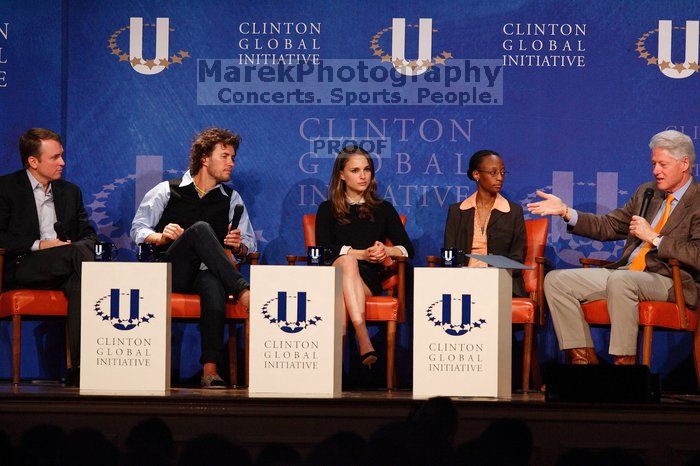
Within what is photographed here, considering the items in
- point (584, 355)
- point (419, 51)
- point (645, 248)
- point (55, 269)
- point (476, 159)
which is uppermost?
point (419, 51)

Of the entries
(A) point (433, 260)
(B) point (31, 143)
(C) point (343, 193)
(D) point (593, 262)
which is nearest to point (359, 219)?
(C) point (343, 193)

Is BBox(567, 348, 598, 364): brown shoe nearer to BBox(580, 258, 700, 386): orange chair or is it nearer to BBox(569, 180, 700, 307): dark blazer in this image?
BBox(580, 258, 700, 386): orange chair

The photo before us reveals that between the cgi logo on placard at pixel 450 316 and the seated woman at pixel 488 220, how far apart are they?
1.40m

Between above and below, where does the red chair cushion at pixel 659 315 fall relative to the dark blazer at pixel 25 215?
below

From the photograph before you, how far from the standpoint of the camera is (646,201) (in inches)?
209

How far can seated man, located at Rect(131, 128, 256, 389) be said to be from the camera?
16.4 feet

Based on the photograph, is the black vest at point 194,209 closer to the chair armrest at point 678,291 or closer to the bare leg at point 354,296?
the bare leg at point 354,296

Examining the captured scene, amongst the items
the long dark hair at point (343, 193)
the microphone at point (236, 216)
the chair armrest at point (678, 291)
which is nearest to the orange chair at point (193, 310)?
the microphone at point (236, 216)

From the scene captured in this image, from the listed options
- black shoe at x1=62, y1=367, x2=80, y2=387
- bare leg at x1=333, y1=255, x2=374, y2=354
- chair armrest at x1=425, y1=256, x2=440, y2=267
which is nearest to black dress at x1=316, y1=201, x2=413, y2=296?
chair armrest at x1=425, y1=256, x2=440, y2=267

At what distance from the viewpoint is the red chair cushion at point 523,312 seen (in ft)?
17.1

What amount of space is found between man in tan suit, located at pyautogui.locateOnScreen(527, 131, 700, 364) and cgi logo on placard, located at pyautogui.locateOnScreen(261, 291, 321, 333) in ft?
4.89

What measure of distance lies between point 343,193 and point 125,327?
1.84 m

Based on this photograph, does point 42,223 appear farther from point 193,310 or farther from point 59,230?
point 193,310

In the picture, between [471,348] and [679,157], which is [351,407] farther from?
[679,157]
